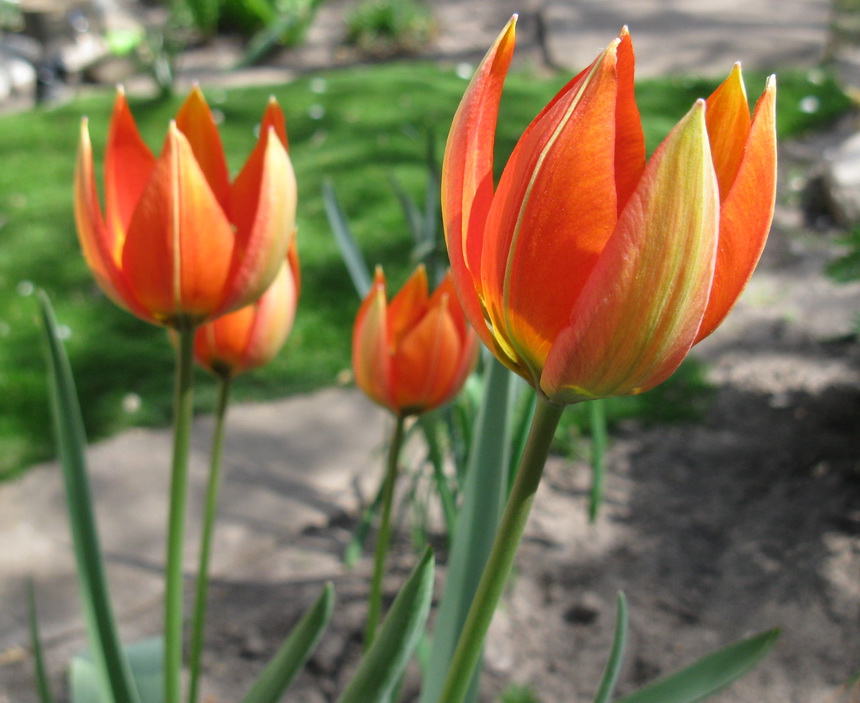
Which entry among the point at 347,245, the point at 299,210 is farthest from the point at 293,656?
the point at 299,210

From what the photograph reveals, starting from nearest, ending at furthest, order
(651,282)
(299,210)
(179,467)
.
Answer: (651,282), (179,467), (299,210)

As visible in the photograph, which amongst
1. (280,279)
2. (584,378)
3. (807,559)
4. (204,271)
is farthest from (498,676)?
(584,378)

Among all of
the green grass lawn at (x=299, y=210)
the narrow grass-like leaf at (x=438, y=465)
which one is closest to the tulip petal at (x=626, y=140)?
the narrow grass-like leaf at (x=438, y=465)

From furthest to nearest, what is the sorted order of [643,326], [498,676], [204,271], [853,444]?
1. [853,444]
2. [498,676]
3. [204,271]
4. [643,326]

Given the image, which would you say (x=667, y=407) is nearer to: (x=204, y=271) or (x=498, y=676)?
(x=498, y=676)

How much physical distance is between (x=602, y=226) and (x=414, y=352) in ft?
1.63

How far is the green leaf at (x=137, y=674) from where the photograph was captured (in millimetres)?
1072

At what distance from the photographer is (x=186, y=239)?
0.74 meters

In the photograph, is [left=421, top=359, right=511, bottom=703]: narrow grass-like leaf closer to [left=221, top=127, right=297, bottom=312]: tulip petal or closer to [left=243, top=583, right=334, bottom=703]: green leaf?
[left=243, top=583, right=334, bottom=703]: green leaf

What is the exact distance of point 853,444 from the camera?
2.30 meters

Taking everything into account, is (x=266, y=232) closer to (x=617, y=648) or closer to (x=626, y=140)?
(x=626, y=140)

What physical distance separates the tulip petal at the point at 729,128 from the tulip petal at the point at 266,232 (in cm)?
35

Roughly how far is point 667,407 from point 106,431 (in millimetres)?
1686

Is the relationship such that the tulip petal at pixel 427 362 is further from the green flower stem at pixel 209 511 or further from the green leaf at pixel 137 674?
the green leaf at pixel 137 674
